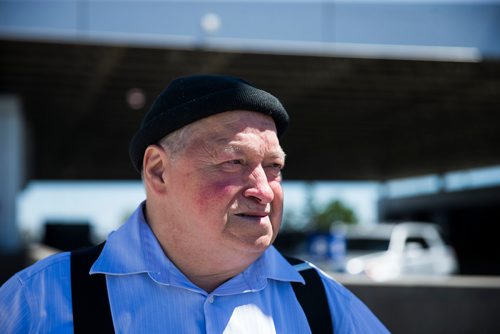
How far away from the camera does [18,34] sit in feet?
44.8

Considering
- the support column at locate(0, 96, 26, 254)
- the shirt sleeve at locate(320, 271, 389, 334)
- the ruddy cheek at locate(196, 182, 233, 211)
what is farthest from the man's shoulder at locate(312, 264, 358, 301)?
the support column at locate(0, 96, 26, 254)

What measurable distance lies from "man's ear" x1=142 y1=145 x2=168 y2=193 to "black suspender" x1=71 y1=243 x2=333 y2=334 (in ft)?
0.78

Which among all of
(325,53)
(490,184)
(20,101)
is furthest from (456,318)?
(490,184)

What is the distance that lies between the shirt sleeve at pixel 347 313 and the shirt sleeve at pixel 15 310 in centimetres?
83

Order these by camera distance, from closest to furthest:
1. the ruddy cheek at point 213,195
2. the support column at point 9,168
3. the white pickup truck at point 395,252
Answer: the ruddy cheek at point 213,195
the white pickup truck at point 395,252
the support column at point 9,168

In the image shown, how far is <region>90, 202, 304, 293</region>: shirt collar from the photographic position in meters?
1.89

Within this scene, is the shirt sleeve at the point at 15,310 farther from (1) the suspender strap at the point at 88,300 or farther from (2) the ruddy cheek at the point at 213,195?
(2) the ruddy cheek at the point at 213,195

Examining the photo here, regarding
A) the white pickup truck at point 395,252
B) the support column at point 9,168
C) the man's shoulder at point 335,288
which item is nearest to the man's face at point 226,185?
the man's shoulder at point 335,288

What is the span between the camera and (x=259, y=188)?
189 centimetres

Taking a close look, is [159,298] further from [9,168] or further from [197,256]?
[9,168]

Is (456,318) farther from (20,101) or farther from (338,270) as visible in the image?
(20,101)

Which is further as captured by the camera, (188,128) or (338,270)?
(338,270)

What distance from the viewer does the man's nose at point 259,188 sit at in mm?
1882

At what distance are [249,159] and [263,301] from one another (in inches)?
15.9
